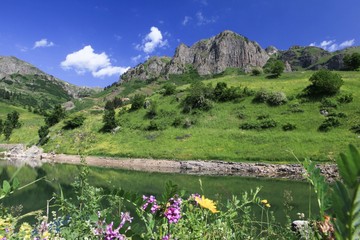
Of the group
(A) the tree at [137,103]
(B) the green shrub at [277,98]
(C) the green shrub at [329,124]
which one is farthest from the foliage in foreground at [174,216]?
(A) the tree at [137,103]

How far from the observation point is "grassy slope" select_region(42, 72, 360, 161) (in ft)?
178

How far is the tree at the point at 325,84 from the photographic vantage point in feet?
219

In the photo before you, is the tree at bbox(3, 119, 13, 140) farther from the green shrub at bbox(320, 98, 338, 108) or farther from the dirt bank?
the green shrub at bbox(320, 98, 338, 108)

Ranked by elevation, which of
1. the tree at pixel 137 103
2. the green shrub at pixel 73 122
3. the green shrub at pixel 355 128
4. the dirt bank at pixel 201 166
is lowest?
the dirt bank at pixel 201 166

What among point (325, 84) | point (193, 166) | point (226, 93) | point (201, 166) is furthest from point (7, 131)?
point (325, 84)

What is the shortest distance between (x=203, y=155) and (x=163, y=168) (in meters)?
7.67

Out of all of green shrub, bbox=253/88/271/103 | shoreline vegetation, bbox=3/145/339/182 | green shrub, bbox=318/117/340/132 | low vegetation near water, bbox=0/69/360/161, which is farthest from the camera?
green shrub, bbox=253/88/271/103

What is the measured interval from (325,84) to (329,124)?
13049 millimetres

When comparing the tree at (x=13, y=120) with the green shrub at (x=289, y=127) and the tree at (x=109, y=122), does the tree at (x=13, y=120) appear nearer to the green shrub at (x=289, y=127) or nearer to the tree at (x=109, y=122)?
the tree at (x=109, y=122)

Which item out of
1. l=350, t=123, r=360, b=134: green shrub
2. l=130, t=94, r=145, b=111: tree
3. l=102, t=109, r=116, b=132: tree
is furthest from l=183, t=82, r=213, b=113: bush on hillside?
l=350, t=123, r=360, b=134: green shrub

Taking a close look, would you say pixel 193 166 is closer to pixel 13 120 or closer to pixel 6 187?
pixel 6 187

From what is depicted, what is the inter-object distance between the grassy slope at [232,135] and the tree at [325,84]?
2.44m

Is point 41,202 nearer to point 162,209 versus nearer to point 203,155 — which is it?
point 162,209

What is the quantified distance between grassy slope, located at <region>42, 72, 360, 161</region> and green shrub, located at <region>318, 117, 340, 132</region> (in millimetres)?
927
